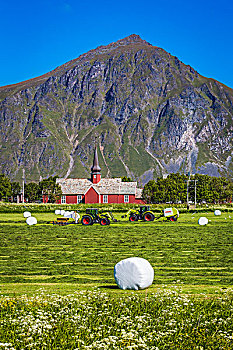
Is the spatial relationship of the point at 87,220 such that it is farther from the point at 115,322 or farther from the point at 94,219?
the point at 115,322

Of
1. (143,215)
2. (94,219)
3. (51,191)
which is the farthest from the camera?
(51,191)

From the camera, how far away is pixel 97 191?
12756cm

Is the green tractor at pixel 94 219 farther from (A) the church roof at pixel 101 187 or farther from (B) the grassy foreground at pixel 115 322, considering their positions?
(A) the church roof at pixel 101 187

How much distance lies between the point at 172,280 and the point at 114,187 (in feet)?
369

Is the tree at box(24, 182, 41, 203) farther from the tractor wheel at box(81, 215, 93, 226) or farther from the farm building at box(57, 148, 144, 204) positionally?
the tractor wheel at box(81, 215, 93, 226)

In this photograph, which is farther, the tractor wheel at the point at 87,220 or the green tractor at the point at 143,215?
the green tractor at the point at 143,215

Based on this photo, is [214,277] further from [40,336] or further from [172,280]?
[40,336]

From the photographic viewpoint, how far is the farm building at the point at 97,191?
418 feet

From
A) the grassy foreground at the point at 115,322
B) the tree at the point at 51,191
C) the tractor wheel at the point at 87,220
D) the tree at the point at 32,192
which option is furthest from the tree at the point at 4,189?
the grassy foreground at the point at 115,322

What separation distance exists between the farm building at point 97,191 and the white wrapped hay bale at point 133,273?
111819 mm

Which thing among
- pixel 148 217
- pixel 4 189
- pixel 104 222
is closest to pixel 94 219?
pixel 104 222

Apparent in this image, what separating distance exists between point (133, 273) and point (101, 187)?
11576cm

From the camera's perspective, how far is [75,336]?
9.84 meters

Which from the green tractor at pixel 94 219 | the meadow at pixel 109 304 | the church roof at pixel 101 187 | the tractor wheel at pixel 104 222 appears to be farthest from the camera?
the church roof at pixel 101 187
